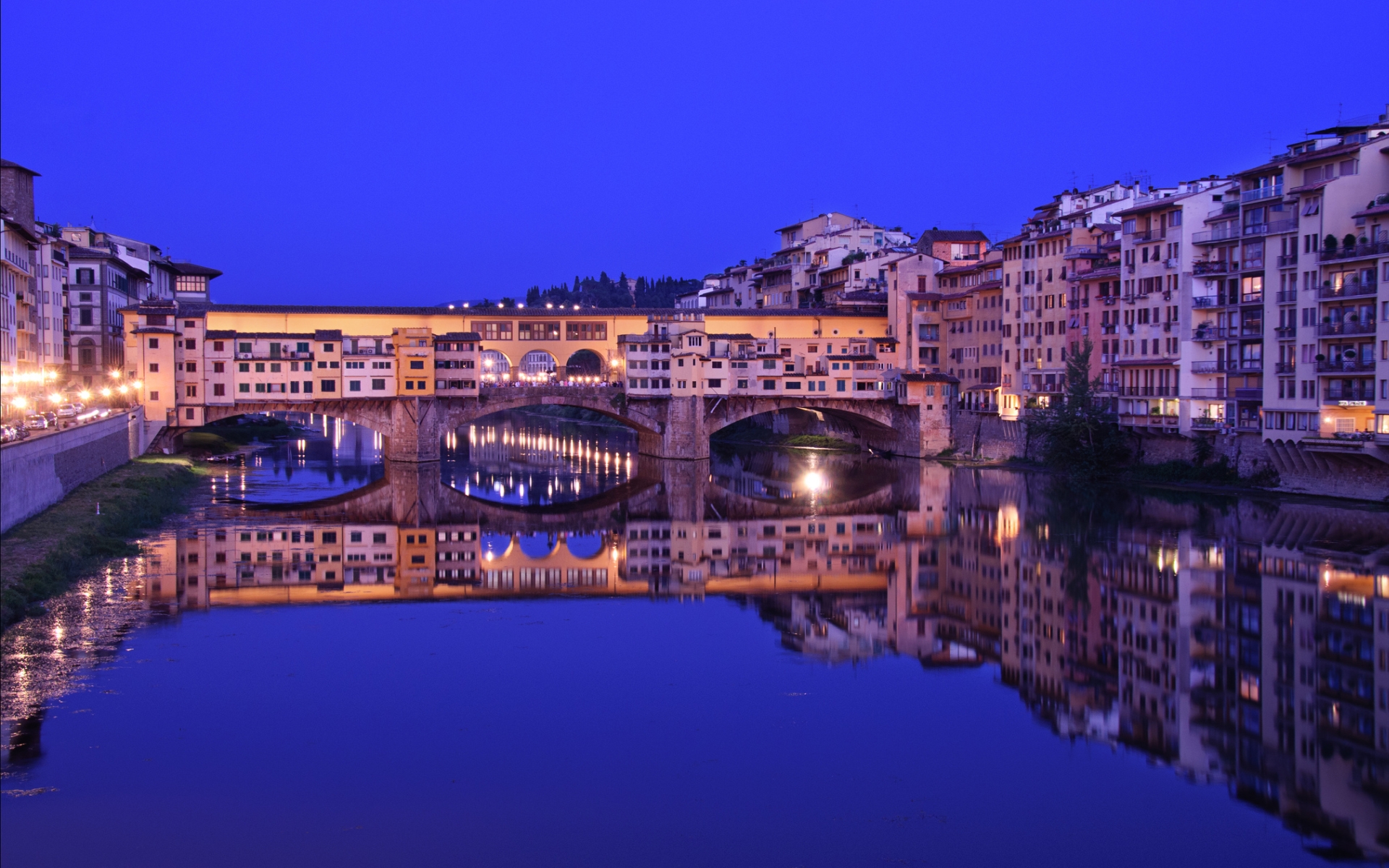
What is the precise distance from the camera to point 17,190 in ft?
156

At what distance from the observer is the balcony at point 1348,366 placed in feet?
112

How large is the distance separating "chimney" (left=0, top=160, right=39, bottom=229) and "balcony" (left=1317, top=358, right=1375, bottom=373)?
43.8 metres

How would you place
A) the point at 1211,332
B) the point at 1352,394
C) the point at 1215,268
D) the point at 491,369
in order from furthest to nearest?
1. the point at 491,369
2. the point at 1211,332
3. the point at 1215,268
4. the point at 1352,394

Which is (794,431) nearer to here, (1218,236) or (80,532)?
(1218,236)

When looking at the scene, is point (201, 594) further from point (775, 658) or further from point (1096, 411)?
point (1096, 411)

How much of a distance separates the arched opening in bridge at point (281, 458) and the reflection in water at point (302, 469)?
3 cm

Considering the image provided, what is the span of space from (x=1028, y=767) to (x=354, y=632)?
460 inches

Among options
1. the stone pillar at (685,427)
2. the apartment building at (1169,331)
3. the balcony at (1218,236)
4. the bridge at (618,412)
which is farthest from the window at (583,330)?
the balcony at (1218,236)

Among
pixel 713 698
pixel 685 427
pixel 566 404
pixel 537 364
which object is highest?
pixel 537 364

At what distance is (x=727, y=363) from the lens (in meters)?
54.3

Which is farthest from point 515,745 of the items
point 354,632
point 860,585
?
point 860,585

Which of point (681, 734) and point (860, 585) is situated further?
point (860, 585)

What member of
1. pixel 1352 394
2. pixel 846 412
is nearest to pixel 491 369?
pixel 846 412

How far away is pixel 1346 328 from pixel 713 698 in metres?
25.3
